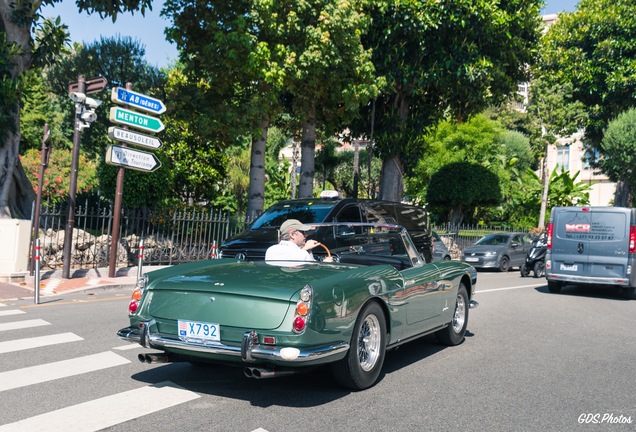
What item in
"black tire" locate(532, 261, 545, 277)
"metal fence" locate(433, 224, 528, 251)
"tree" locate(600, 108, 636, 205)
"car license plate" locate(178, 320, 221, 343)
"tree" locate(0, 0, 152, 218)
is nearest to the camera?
"car license plate" locate(178, 320, 221, 343)

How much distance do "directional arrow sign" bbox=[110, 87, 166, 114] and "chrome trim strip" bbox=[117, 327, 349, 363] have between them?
9774 mm

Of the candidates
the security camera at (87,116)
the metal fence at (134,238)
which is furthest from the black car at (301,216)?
the security camera at (87,116)

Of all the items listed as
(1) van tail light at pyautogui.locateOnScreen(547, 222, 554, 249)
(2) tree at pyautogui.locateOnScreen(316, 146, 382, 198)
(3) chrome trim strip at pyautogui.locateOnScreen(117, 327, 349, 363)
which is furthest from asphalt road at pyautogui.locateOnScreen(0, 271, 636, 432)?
(2) tree at pyautogui.locateOnScreen(316, 146, 382, 198)

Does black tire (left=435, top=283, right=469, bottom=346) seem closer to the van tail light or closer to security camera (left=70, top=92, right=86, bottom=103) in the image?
the van tail light

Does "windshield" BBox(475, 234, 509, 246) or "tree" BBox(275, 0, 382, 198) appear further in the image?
"windshield" BBox(475, 234, 509, 246)

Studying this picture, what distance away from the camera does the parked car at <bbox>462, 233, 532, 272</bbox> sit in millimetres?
24000

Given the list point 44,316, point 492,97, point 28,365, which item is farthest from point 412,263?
point 492,97

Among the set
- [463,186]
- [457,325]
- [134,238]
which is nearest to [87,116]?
[134,238]

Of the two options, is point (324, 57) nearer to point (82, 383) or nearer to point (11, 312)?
point (11, 312)

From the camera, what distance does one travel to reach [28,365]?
20.1 ft

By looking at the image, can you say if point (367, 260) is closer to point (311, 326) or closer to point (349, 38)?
point (311, 326)

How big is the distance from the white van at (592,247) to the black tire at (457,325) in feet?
26.8

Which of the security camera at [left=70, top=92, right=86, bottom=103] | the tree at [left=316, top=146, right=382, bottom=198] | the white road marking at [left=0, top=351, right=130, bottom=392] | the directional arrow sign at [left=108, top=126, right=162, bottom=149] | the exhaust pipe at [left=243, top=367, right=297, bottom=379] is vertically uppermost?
the tree at [left=316, top=146, right=382, bottom=198]

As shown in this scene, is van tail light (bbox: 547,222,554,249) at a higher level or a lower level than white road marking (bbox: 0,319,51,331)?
higher
